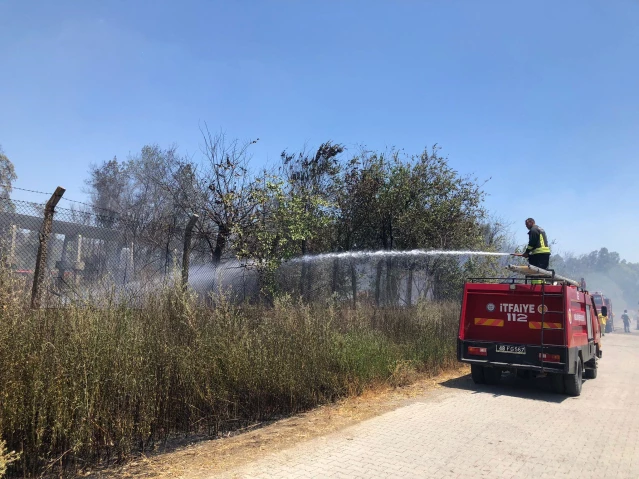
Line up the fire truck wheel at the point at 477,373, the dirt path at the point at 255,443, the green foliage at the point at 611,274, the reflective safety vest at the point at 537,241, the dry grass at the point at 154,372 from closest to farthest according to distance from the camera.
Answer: the dry grass at the point at 154,372, the dirt path at the point at 255,443, the fire truck wheel at the point at 477,373, the reflective safety vest at the point at 537,241, the green foliage at the point at 611,274

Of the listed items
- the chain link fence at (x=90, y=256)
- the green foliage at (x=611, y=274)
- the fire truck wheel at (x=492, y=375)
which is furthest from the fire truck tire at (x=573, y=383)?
the green foliage at (x=611, y=274)

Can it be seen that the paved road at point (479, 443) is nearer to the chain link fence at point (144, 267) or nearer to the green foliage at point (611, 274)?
the chain link fence at point (144, 267)

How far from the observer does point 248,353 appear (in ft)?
20.1

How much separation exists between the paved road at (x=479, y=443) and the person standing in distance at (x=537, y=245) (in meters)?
3.23

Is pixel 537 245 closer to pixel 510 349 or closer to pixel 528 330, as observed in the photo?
pixel 528 330

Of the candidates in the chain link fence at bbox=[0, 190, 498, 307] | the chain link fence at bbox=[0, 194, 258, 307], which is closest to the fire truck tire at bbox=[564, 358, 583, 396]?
the chain link fence at bbox=[0, 190, 498, 307]

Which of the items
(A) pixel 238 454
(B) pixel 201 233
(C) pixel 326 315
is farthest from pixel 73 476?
(B) pixel 201 233

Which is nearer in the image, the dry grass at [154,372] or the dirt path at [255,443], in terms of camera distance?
the dry grass at [154,372]

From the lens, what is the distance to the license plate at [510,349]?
8.77 meters

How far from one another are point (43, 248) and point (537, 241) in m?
9.67

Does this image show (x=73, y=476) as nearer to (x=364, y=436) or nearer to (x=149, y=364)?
(x=149, y=364)

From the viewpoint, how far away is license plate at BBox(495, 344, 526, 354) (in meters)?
8.77

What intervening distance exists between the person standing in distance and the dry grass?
4.65 meters

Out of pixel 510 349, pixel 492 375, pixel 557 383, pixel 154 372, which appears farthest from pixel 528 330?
pixel 154 372
